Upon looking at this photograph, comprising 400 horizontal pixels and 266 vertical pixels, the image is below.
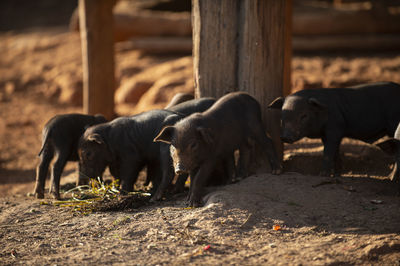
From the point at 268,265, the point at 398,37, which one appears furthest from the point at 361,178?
the point at 398,37

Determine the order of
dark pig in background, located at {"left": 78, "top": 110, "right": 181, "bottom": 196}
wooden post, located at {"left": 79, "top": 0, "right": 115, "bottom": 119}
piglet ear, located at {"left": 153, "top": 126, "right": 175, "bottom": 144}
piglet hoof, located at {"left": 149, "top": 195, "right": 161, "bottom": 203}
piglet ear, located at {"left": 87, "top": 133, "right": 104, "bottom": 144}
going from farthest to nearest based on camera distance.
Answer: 1. wooden post, located at {"left": 79, "top": 0, "right": 115, "bottom": 119}
2. dark pig in background, located at {"left": 78, "top": 110, "right": 181, "bottom": 196}
3. piglet ear, located at {"left": 87, "top": 133, "right": 104, "bottom": 144}
4. piglet hoof, located at {"left": 149, "top": 195, "right": 161, "bottom": 203}
5. piglet ear, located at {"left": 153, "top": 126, "right": 175, "bottom": 144}

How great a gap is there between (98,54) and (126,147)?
15.7 ft

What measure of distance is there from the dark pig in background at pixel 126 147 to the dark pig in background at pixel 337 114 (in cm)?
159

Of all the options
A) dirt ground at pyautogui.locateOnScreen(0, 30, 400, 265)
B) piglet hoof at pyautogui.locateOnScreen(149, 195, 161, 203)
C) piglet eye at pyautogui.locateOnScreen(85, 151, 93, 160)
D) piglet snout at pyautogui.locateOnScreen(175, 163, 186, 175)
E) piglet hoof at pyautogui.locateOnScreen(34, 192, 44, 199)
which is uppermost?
piglet snout at pyautogui.locateOnScreen(175, 163, 186, 175)

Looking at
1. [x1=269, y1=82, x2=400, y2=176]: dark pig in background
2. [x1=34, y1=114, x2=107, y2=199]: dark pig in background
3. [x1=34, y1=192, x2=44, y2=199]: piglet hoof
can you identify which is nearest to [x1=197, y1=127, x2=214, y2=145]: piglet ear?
[x1=269, y1=82, x2=400, y2=176]: dark pig in background

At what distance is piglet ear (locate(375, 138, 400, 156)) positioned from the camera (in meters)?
6.07

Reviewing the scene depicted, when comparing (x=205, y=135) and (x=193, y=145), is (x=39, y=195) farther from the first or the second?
(x=205, y=135)

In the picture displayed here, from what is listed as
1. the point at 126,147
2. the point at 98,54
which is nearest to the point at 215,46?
the point at 126,147

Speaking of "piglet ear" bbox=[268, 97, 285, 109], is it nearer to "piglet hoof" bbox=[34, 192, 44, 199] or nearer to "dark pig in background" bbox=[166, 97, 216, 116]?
"dark pig in background" bbox=[166, 97, 216, 116]

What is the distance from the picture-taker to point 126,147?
712cm

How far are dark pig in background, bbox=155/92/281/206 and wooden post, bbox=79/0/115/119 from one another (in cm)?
518

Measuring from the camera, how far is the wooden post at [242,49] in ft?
24.4

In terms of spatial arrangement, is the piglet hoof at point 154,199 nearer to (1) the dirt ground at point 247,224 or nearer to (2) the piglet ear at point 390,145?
(1) the dirt ground at point 247,224

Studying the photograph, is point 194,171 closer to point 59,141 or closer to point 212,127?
point 212,127
